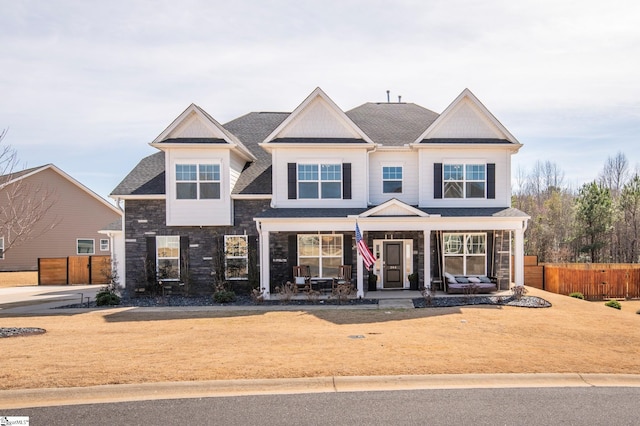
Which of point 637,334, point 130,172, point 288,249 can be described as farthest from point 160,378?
point 130,172

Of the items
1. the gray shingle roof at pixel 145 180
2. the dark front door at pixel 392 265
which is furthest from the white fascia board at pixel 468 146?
the gray shingle roof at pixel 145 180

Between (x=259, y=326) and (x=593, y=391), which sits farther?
(x=259, y=326)

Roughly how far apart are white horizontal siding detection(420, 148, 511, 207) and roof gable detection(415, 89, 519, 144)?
0.65 m

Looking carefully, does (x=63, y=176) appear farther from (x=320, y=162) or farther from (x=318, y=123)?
(x=320, y=162)

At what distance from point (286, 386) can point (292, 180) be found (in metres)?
13.4

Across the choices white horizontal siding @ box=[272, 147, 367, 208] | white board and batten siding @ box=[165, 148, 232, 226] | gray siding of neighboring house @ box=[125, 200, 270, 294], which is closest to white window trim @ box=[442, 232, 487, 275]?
white horizontal siding @ box=[272, 147, 367, 208]

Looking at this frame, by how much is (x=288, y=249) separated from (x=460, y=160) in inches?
332

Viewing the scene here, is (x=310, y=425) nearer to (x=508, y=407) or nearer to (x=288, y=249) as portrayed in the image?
(x=508, y=407)

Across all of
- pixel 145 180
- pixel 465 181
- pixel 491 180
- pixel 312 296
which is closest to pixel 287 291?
pixel 312 296

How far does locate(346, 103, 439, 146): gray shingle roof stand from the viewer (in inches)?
853

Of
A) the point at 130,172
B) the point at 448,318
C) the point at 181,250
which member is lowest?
the point at 448,318

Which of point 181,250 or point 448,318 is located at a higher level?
point 181,250

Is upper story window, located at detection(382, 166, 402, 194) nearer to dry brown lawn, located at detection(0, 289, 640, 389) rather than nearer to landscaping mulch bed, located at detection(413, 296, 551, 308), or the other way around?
landscaping mulch bed, located at detection(413, 296, 551, 308)

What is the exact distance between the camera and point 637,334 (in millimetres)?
11805
